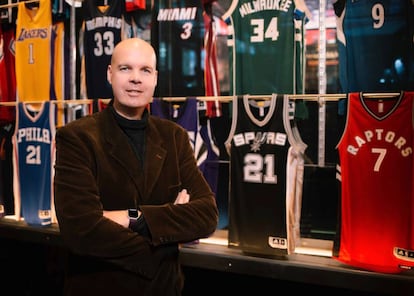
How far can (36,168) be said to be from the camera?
4.04 meters

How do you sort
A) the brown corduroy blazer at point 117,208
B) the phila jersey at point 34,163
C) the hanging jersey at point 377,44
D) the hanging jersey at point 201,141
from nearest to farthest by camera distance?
the brown corduroy blazer at point 117,208 → the hanging jersey at point 377,44 → the hanging jersey at point 201,141 → the phila jersey at point 34,163

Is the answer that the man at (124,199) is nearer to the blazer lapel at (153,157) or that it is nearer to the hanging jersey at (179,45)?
the blazer lapel at (153,157)

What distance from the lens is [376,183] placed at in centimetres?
295

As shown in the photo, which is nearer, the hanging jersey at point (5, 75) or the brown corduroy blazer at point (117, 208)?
the brown corduroy blazer at point (117, 208)

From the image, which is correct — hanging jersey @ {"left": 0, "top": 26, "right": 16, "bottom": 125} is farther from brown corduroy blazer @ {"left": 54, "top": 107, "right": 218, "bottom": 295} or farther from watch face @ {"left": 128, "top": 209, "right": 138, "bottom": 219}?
watch face @ {"left": 128, "top": 209, "right": 138, "bottom": 219}

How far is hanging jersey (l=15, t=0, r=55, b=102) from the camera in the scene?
13.2 ft

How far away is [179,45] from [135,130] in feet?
6.13

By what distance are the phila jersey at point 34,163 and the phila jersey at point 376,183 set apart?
237cm

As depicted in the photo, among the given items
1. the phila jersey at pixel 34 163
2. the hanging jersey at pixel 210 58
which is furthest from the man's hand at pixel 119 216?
the phila jersey at pixel 34 163

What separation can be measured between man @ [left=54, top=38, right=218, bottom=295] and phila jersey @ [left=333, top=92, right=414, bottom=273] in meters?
1.32

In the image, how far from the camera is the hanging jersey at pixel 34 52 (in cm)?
402

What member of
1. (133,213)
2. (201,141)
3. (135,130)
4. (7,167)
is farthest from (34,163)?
(133,213)

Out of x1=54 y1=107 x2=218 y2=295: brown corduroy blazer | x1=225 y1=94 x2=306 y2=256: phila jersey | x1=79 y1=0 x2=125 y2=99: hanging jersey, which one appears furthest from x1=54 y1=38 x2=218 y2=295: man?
x1=79 y1=0 x2=125 y2=99: hanging jersey

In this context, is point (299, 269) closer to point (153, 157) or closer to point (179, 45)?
point (153, 157)
